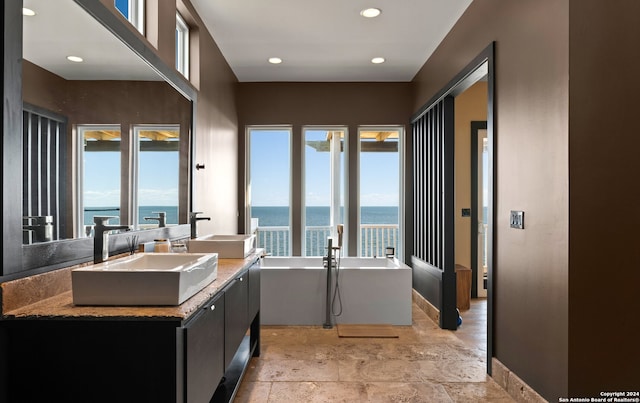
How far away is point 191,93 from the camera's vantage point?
332 cm

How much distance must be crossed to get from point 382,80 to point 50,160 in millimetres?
4477

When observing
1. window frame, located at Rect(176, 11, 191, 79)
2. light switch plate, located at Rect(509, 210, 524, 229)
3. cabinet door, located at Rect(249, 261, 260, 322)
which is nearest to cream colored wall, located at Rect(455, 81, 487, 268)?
light switch plate, located at Rect(509, 210, 524, 229)

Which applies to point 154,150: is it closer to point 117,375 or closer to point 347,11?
point 117,375

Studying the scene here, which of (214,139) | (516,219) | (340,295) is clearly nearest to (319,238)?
(340,295)

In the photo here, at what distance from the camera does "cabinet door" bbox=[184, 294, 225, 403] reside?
1.46 meters

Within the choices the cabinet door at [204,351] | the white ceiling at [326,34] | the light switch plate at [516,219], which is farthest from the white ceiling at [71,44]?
the light switch plate at [516,219]

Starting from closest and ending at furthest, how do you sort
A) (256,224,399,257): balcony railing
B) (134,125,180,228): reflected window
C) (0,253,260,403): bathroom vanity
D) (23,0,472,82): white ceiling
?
(0,253,260,403): bathroom vanity → (23,0,472,82): white ceiling → (134,125,180,228): reflected window → (256,224,399,257): balcony railing

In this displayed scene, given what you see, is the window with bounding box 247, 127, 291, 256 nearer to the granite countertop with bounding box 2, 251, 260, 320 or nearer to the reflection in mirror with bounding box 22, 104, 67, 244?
the reflection in mirror with bounding box 22, 104, 67, 244

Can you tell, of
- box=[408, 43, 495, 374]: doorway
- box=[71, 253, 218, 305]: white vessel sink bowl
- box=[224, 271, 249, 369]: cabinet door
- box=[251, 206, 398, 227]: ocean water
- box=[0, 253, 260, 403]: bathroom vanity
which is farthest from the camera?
box=[251, 206, 398, 227]: ocean water

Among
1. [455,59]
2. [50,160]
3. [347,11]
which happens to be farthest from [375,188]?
[50,160]

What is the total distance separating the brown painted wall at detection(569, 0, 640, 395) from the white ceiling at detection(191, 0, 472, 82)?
157 cm

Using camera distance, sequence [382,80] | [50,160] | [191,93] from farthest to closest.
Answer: [382,80], [191,93], [50,160]

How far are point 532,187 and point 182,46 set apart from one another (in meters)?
2.93

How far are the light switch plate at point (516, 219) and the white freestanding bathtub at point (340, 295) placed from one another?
1654mm
